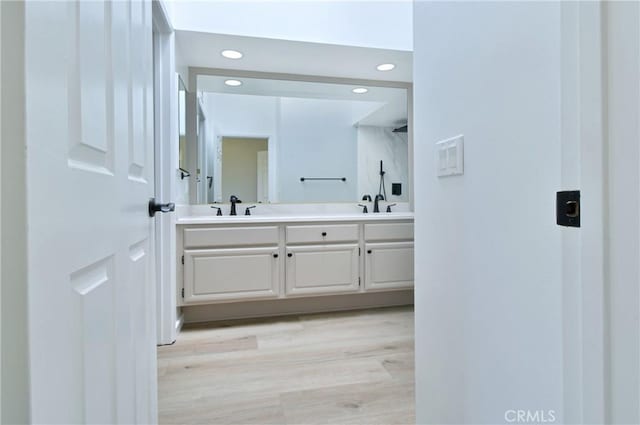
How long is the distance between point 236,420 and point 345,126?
8.68ft

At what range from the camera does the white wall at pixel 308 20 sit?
214 centimetres

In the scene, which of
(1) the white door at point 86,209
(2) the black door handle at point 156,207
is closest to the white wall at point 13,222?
(1) the white door at point 86,209

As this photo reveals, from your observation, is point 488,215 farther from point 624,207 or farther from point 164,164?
point 164,164

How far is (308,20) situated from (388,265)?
6.42 feet

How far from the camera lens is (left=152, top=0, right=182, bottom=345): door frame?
6.70ft

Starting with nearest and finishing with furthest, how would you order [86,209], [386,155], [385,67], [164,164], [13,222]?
[13,222]
[86,209]
[164,164]
[385,67]
[386,155]

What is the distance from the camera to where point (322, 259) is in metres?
2.54

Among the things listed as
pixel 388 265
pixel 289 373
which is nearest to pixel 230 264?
pixel 289 373

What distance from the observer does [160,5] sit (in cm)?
180

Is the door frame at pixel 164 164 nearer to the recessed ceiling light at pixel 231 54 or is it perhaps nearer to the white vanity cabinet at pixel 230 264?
the white vanity cabinet at pixel 230 264

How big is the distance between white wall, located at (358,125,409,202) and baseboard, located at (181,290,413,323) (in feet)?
3.30

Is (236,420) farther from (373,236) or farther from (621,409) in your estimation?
(373,236)

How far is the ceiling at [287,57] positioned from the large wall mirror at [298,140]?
15 cm

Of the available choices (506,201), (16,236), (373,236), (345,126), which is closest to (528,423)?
(506,201)
